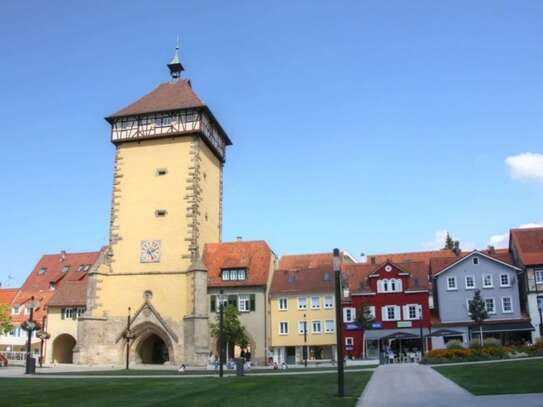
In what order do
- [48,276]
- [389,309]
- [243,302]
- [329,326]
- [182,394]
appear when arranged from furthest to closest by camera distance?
1. [48,276]
2. [389,309]
3. [329,326]
4. [243,302]
5. [182,394]

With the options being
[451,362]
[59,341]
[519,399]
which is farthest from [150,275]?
[519,399]

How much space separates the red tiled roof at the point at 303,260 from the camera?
6825cm

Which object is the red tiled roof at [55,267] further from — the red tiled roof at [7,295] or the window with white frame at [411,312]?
the window with white frame at [411,312]

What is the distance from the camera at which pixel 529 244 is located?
191 ft

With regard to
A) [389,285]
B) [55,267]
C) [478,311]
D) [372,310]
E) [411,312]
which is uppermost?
[55,267]

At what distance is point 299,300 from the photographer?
191 ft

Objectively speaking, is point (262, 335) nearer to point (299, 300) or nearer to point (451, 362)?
point (299, 300)

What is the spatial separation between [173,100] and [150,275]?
1715 cm

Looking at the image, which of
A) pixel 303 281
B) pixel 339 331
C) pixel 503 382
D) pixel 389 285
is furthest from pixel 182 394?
pixel 389 285

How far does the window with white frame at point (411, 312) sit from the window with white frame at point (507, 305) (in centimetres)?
808

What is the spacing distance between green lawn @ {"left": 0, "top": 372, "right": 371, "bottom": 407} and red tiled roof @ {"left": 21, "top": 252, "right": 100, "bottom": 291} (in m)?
46.6

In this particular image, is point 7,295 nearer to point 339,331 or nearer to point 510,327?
point 510,327

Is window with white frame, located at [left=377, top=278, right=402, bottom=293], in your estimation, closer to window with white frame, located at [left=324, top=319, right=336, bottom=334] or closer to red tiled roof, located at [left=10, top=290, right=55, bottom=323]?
window with white frame, located at [left=324, top=319, right=336, bottom=334]

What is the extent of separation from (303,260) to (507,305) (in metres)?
22.9
